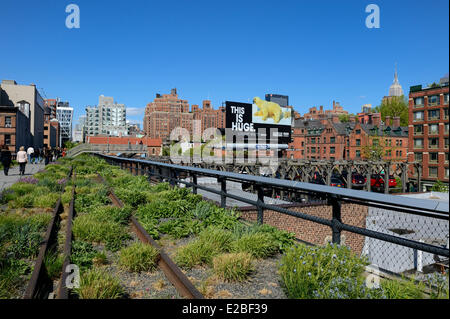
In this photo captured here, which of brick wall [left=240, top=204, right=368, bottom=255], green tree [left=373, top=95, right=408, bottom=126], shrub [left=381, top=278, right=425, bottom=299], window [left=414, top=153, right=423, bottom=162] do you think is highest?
green tree [left=373, top=95, right=408, bottom=126]

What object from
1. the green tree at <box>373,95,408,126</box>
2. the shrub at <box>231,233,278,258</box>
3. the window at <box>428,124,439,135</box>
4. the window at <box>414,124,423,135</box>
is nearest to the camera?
the shrub at <box>231,233,278,258</box>

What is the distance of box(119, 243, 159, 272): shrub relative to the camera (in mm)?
4438

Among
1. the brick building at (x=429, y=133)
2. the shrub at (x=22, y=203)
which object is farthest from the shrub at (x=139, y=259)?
the brick building at (x=429, y=133)

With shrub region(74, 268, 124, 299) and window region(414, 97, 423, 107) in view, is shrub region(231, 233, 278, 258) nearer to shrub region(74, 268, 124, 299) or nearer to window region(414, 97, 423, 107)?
shrub region(74, 268, 124, 299)

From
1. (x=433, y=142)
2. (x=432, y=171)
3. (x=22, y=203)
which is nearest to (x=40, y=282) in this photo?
(x=22, y=203)

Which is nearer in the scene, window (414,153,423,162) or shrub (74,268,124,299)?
shrub (74,268,124,299)

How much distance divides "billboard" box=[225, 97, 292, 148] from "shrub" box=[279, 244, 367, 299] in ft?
171

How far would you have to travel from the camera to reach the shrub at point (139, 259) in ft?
14.6

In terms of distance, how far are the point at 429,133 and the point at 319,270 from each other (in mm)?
65077

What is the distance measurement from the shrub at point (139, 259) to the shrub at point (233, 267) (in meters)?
0.89

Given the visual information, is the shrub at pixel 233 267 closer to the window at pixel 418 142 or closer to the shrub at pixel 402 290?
the shrub at pixel 402 290

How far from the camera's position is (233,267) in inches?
162

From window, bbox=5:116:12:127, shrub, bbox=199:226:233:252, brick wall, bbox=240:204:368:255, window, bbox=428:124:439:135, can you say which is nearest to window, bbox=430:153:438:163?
window, bbox=428:124:439:135

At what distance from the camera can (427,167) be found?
58.5 meters
